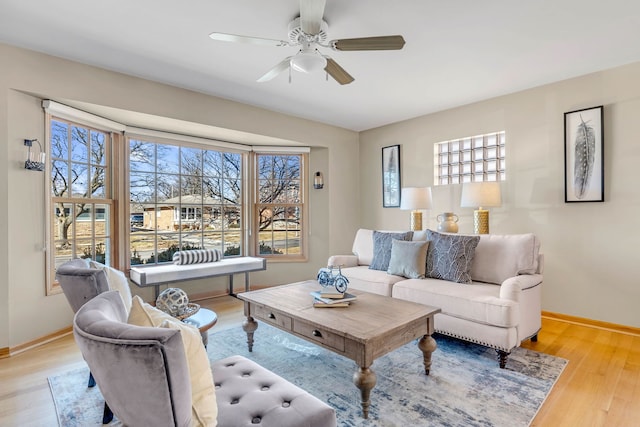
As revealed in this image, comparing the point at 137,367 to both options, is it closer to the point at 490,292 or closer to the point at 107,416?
the point at 107,416

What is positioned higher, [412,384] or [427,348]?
[427,348]

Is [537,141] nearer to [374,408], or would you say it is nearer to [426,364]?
[426,364]

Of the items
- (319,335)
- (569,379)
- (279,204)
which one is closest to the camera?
(319,335)

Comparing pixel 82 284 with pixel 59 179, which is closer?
pixel 82 284

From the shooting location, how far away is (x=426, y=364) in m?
2.33

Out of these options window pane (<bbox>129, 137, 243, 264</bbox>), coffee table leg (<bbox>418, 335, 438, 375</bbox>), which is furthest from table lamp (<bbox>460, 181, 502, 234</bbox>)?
window pane (<bbox>129, 137, 243, 264</bbox>)

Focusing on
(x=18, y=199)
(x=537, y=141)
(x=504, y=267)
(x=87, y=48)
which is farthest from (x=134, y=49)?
(x=537, y=141)

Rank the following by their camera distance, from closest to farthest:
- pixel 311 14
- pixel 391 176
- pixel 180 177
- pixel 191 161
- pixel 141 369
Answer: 1. pixel 141 369
2. pixel 311 14
3. pixel 180 177
4. pixel 191 161
5. pixel 391 176

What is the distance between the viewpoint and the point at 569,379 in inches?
89.9

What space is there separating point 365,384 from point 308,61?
2115mm

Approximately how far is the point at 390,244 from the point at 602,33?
2579 millimetres

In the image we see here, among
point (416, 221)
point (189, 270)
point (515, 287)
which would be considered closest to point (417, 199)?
point (416, 221)

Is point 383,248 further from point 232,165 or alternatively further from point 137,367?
point 137,367

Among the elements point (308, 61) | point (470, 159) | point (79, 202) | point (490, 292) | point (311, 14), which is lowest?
point (490, 292)
